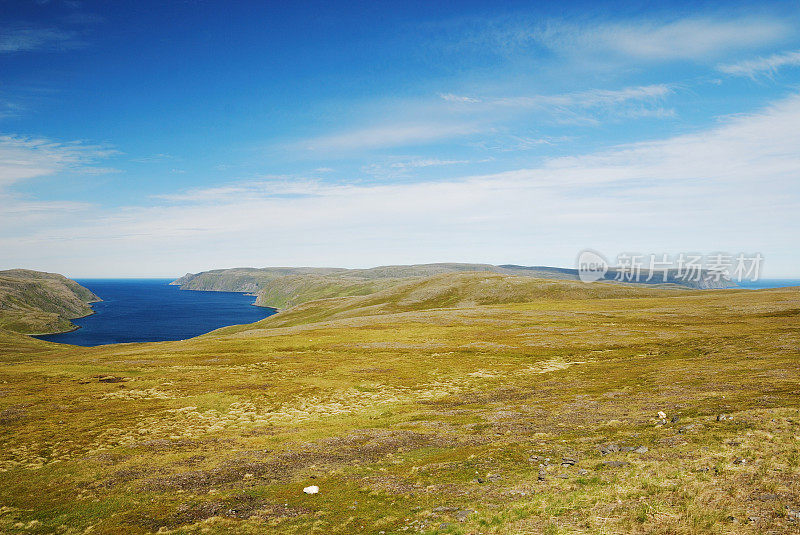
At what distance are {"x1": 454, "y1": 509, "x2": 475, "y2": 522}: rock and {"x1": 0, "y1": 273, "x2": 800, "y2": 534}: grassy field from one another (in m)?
0.06

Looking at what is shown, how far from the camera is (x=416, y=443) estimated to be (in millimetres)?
30750

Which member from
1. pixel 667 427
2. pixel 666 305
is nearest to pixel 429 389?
pixel 667 427

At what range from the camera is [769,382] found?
36.5 m

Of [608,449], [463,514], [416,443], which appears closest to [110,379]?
[416,443]

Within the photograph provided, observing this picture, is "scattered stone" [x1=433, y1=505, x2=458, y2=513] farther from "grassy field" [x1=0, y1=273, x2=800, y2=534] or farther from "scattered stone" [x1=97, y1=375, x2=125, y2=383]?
"scattered stone" [x1=97, y1=375, x2=125, y2=383]

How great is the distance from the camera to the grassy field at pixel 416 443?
59.0ft

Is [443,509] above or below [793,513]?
below

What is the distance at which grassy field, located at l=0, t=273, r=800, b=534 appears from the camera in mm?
17984

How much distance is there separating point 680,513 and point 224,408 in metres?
43.2

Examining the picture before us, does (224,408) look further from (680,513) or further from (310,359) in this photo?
(680,513)

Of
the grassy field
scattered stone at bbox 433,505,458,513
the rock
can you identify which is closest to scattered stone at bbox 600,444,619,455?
the grassy field

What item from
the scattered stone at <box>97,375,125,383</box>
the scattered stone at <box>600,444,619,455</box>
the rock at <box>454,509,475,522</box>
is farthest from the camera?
the scattered stone at <box>97,375,125,383</box>

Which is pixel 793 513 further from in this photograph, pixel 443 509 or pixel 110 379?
pixel 110 379

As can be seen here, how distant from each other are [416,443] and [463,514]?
12869 millimetres
